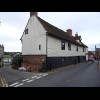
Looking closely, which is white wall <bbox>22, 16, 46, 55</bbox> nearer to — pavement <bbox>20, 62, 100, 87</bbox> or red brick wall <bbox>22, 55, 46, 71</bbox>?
red brick wall <bbox>22, 55, 46, 71</bbox>

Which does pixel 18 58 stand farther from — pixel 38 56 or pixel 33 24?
pixel 33 24

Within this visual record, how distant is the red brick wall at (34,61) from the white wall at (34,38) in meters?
0.72

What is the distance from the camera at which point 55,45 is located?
14367mm

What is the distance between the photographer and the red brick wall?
12.8 meters

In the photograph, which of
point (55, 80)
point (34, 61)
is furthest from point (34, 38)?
point (55, 80)

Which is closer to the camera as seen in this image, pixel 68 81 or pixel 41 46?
pixel 68 81

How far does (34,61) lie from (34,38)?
4108mm

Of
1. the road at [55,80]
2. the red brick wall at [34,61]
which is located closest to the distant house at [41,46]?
the red brick wall at [34,61]

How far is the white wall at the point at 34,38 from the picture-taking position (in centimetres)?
1318

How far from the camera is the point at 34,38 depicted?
14.4m

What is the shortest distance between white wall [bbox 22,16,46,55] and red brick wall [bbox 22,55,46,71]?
0.72 metres

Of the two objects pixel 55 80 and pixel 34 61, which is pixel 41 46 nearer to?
pixel 34 61

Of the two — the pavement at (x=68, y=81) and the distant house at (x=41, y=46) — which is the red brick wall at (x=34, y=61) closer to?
the distant house at (x=41, y=46)
